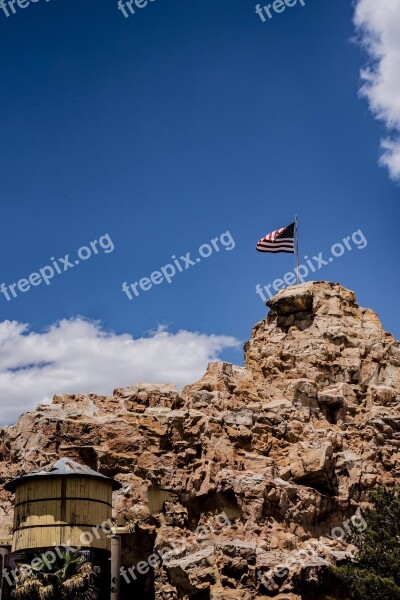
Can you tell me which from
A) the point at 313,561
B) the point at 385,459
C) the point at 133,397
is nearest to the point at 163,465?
the point at 133,397

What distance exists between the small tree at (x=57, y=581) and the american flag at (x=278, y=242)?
78.8ft

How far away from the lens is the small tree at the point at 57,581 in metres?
26.8

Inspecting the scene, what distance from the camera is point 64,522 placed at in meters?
30.2

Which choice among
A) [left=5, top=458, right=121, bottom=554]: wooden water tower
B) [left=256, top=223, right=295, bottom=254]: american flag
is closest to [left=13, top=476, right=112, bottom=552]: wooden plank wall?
[left=5, top=458, right=121, bottom=554]: wooden water tower

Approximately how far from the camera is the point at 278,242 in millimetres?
46812

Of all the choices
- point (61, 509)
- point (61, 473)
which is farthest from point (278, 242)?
point (61, 509)

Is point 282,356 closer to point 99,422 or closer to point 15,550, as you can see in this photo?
point 99,422

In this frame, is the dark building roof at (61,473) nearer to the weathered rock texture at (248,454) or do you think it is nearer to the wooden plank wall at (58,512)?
the wooden plank wall at (58,512)

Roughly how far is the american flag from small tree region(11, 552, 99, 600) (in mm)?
24009

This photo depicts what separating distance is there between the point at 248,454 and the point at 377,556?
9.34 metres

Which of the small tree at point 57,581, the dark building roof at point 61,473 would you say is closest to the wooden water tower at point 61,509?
the dark building roof at point 61,473

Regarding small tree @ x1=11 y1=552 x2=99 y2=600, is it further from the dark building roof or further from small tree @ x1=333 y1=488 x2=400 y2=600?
small tree @ x1=333 y1=488 x2=400 y2=600

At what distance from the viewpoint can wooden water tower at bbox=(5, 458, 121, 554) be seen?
Answer: 30078 millimetres

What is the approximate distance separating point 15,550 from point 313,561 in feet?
45.0
